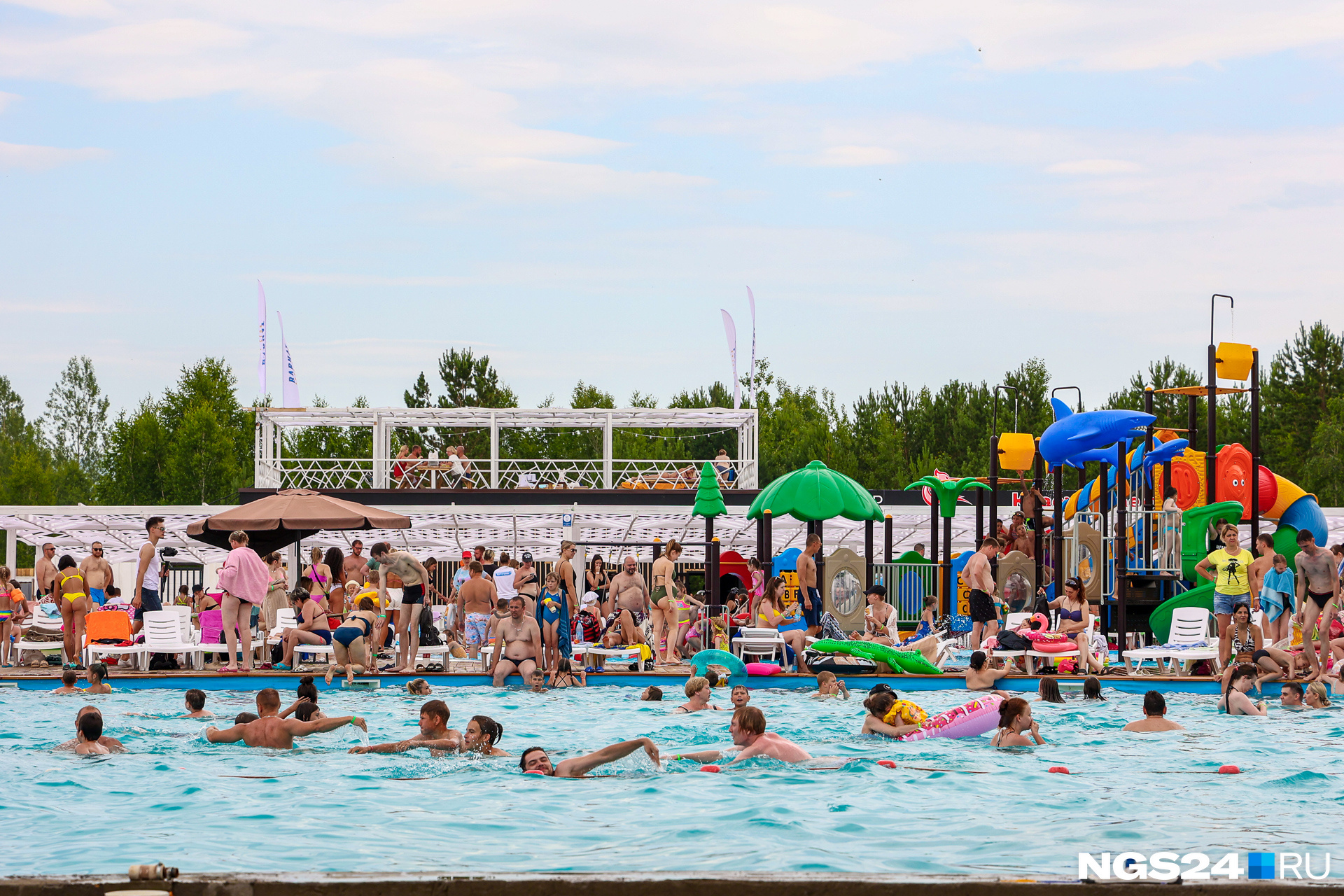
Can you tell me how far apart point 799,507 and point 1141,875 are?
1140 centimetres

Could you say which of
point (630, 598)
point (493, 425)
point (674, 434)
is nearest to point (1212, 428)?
point (630, 598)

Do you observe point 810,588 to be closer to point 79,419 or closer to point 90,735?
point 90,735

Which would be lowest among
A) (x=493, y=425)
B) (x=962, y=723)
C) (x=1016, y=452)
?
(x=962, y=723)

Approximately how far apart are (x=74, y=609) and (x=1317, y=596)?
41.2ft

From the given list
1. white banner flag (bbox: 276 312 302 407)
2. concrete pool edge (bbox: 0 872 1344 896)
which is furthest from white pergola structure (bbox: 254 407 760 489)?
concrete pool edge (bbox: 0 872 1344 896)

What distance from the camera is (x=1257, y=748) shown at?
30.8 feet

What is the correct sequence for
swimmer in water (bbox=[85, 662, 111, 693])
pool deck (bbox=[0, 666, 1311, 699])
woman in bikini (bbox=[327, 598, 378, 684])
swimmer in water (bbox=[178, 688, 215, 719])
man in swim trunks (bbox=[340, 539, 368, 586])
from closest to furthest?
swimmer in water (bbox=[178, 688, 215, 719])
swimmer in water (bbox=[85, 662, 111, 693])
pool deck (bbox=[0, 666, 1311, 699])
woman in bikini (bbox=[327, 598, 378, 684])
man in swim trunks (bbox=[340, 539, 368, 586])

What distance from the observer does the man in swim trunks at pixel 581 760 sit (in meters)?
8.03

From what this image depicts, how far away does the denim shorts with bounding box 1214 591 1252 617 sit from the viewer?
12.9m

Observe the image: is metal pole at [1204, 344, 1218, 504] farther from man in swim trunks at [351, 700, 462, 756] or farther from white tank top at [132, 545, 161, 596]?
white tank top at [132, 545, 161, 596]

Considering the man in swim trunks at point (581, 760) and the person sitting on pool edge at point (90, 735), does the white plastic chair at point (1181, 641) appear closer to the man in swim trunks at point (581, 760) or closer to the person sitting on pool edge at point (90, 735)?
the man in swim trunks at point (581, 760)

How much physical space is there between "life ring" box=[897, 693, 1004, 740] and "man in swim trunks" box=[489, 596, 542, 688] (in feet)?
14.0

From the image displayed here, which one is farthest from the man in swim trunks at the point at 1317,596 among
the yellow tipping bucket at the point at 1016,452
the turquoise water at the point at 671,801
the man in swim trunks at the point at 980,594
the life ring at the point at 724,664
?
the yellow tipping bucket at the point at 1016,452

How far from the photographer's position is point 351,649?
12.9 meters
